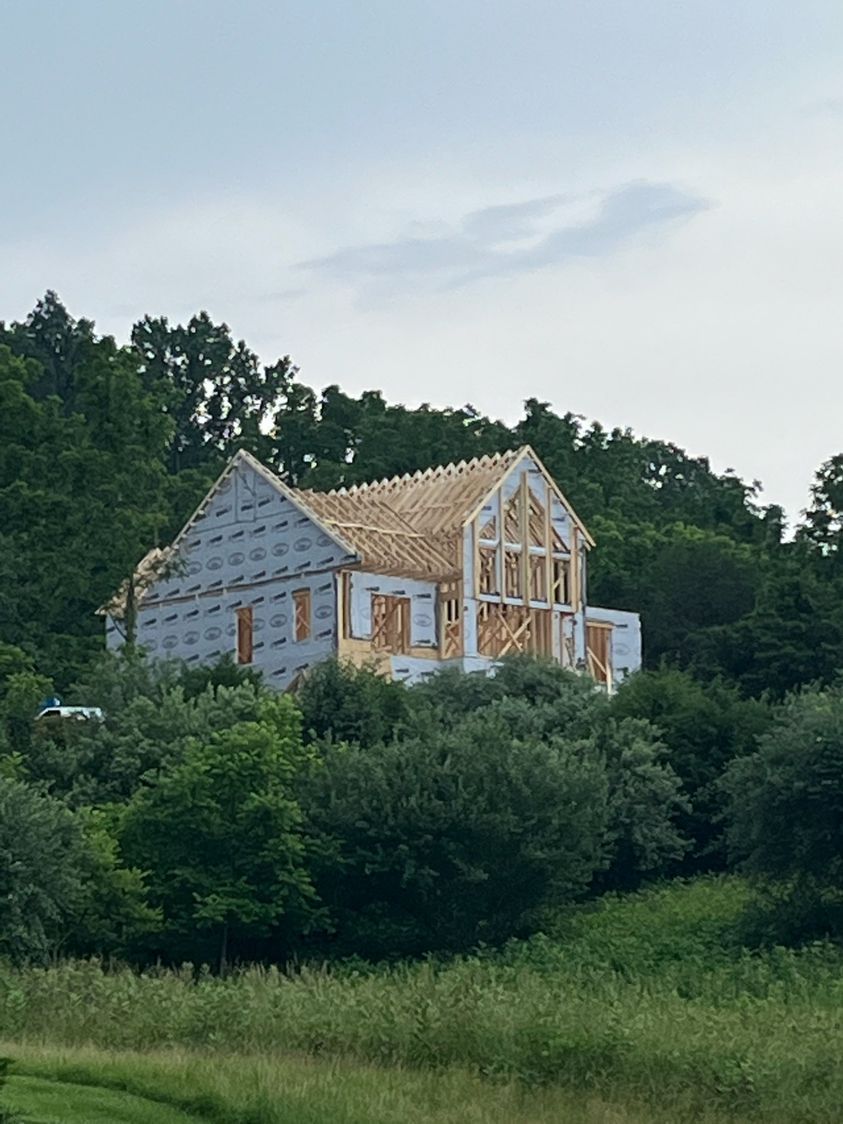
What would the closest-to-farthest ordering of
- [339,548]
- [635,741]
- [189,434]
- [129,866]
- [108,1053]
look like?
[108,1053], [129,866], [635,741], [339,548], [189,434]

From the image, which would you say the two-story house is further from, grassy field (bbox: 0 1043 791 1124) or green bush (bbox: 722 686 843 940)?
grassy field (bbox: 0 1043 791 1124)

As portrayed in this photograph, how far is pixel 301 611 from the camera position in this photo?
69.1m

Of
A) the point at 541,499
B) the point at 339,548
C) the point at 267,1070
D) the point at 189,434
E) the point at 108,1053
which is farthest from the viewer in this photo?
the point at 189,434

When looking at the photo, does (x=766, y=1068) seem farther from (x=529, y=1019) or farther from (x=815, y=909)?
(x=815, y=909)

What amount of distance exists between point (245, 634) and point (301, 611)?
231 cm

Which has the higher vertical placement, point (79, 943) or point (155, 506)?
point (155, 506)

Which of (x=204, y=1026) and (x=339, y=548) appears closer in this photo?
(x=204, y=1026)

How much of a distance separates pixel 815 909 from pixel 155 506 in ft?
103

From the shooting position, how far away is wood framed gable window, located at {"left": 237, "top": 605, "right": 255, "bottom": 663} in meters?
70.1

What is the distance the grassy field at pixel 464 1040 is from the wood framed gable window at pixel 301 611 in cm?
2890

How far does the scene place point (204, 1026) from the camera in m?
32.4

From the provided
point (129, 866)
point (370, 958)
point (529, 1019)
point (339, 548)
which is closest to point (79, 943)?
point (129, 866)

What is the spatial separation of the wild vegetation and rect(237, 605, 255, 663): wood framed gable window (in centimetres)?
421

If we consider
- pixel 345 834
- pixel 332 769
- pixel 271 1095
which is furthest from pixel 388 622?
pixel 271 1095
